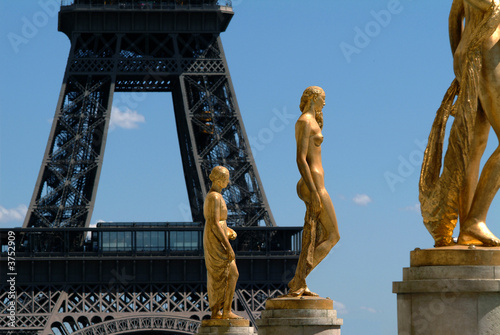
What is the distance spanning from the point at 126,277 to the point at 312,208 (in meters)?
45.7

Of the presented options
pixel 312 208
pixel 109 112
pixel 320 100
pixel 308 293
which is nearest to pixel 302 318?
pixel 308 293

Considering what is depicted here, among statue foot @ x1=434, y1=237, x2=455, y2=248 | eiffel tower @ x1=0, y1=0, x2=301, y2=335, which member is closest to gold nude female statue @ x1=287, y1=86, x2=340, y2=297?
statue foot @ x1=434, y1=237, x2=455, y2=248

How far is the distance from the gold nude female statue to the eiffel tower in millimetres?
40682

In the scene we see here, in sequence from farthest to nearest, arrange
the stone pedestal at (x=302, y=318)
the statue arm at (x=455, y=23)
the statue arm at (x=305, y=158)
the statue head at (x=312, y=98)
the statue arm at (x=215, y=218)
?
1. the statue arm at (x=215, y=218)
2. the statue head at (x=312, y=98)
3. the statue arm at (x=305, y=158)
4. the stone pedestal at (x=302, y=318)
5. the statue arm at (x=455, y=23)

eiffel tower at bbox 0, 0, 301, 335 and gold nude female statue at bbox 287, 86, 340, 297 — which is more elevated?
eiffel tower at bbox 0, 0, 301, 335

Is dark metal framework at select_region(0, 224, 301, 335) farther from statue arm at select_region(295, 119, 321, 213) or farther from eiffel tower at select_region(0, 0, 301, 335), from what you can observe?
statue arm at select_region(295, 119, 321, 213)

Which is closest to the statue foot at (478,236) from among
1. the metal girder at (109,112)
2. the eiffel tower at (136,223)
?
the eiffel tower at (136,223)

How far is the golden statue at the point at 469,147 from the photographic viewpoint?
26.5 feet

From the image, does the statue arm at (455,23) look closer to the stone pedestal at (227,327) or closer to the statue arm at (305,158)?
the statue arm at (305,158)

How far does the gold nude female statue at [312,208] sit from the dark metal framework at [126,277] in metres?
41.8

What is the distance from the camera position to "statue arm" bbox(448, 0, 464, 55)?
28.4ft

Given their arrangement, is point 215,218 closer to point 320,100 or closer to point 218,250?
point 218,250

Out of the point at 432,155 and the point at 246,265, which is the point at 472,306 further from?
the point at 246,265

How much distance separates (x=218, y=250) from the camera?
1712 cm
